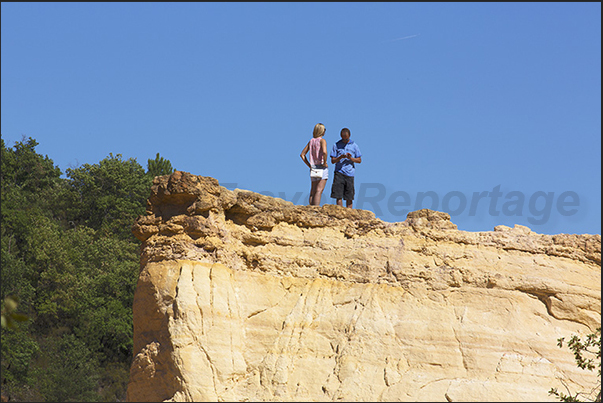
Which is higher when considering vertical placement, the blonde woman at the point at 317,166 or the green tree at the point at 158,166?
the green tree at the point at 158,166

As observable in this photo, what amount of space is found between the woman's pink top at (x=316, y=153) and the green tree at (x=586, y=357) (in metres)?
4.71

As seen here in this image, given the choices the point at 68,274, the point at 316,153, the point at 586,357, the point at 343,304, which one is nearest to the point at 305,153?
the point at 316,153

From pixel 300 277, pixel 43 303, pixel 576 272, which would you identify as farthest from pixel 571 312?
pixel 43 303

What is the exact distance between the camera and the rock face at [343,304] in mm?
11203

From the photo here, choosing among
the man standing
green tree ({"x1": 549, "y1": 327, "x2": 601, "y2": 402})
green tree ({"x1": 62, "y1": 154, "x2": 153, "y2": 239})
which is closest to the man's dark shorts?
the man standing

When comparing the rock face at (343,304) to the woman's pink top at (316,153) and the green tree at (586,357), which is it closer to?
the green tree at (586,357)

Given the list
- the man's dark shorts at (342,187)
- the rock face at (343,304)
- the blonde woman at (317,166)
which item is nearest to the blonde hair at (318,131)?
the blonde woman at (317,166)

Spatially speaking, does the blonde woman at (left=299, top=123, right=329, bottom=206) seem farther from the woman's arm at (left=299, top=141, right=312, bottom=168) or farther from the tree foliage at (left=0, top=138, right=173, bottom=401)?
the tree foliage at (left=0, top=138, right=173, bottom=401)

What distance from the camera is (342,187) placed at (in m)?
14.0

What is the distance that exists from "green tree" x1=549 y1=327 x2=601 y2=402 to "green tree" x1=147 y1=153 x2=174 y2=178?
2981cm

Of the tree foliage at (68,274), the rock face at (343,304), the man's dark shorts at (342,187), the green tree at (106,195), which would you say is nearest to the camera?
the rock face at (343,304)

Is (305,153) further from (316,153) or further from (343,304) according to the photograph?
(343,304)

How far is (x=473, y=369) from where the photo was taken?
11484 mm

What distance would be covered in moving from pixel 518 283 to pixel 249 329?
4025mm
